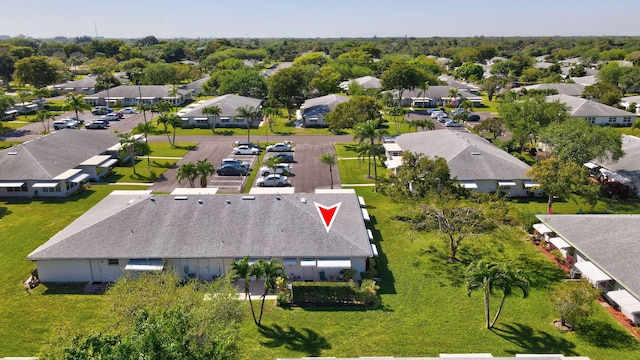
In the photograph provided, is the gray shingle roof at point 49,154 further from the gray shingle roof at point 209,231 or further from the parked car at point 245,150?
the gray shingle roof at point 209,231

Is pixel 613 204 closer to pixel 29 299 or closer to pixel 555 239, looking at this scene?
pixel 555 239

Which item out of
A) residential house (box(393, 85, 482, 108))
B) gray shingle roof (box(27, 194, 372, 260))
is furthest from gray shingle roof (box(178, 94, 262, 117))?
gray shingle roof (box(27, 194, 372, 260))

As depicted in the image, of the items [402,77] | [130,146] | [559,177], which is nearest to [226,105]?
[130,146]

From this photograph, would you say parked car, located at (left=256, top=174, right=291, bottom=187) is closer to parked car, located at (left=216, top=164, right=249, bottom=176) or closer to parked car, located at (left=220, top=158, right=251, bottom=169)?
parked car, located at (left=216, top=164, right=249, bottom=176)

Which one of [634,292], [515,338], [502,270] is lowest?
[515,338]

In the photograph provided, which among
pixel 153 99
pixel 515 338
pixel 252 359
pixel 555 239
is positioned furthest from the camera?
pixel 153 99

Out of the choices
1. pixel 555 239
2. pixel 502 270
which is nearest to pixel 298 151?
pixel 555 239
